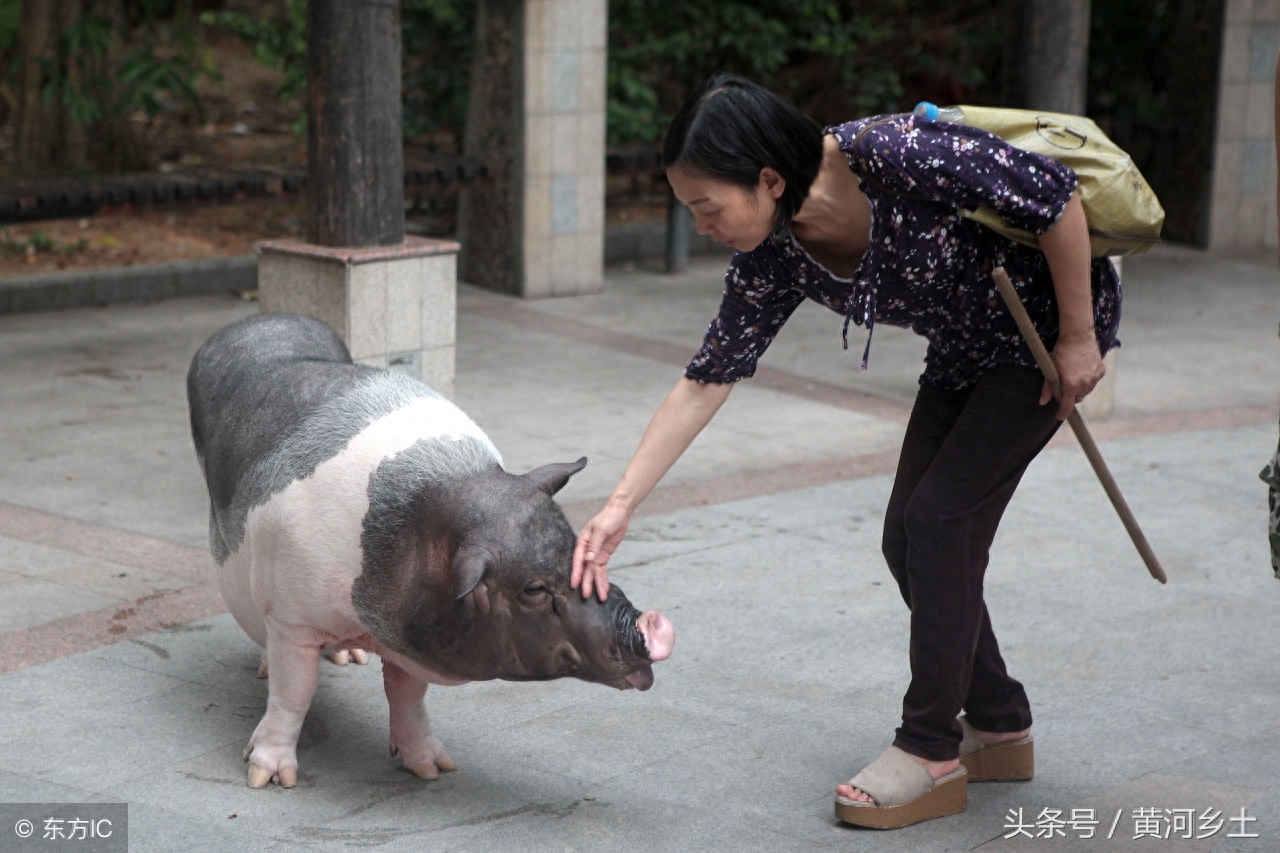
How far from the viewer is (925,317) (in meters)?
3.47

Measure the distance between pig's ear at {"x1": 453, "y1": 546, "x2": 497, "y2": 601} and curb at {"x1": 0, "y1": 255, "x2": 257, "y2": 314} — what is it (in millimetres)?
6994

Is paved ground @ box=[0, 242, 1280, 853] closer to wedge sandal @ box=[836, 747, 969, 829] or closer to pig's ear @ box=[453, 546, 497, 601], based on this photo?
wedge sandal @ box=[836, 747, 969, 829]

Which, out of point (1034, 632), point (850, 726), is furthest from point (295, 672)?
point (1034, 632)

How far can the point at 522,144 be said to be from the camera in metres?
10.7

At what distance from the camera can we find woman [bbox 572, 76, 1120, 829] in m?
3.21

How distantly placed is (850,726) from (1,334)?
21.1 feet

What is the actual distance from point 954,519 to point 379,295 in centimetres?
334

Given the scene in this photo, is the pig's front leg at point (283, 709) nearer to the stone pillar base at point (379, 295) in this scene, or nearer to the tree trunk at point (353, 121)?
the stone pillar base at point (379, 295)

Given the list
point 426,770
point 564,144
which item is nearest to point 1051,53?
point 564,144

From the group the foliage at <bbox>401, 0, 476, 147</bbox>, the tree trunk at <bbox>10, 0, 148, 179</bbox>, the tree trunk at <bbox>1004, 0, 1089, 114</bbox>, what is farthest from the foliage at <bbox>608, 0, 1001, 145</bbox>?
the tree trunk at <bbox>1004, 0, 1089, 114</bbox>

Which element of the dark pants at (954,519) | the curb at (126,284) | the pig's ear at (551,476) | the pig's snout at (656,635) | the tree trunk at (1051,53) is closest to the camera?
the pig's snout at (656,635)

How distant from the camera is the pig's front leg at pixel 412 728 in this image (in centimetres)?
381

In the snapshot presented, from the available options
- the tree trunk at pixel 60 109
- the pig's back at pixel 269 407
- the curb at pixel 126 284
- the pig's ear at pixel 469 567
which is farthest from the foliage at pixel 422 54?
the pig's ear at pixel 469 567

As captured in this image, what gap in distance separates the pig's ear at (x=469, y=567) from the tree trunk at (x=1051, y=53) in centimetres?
512
